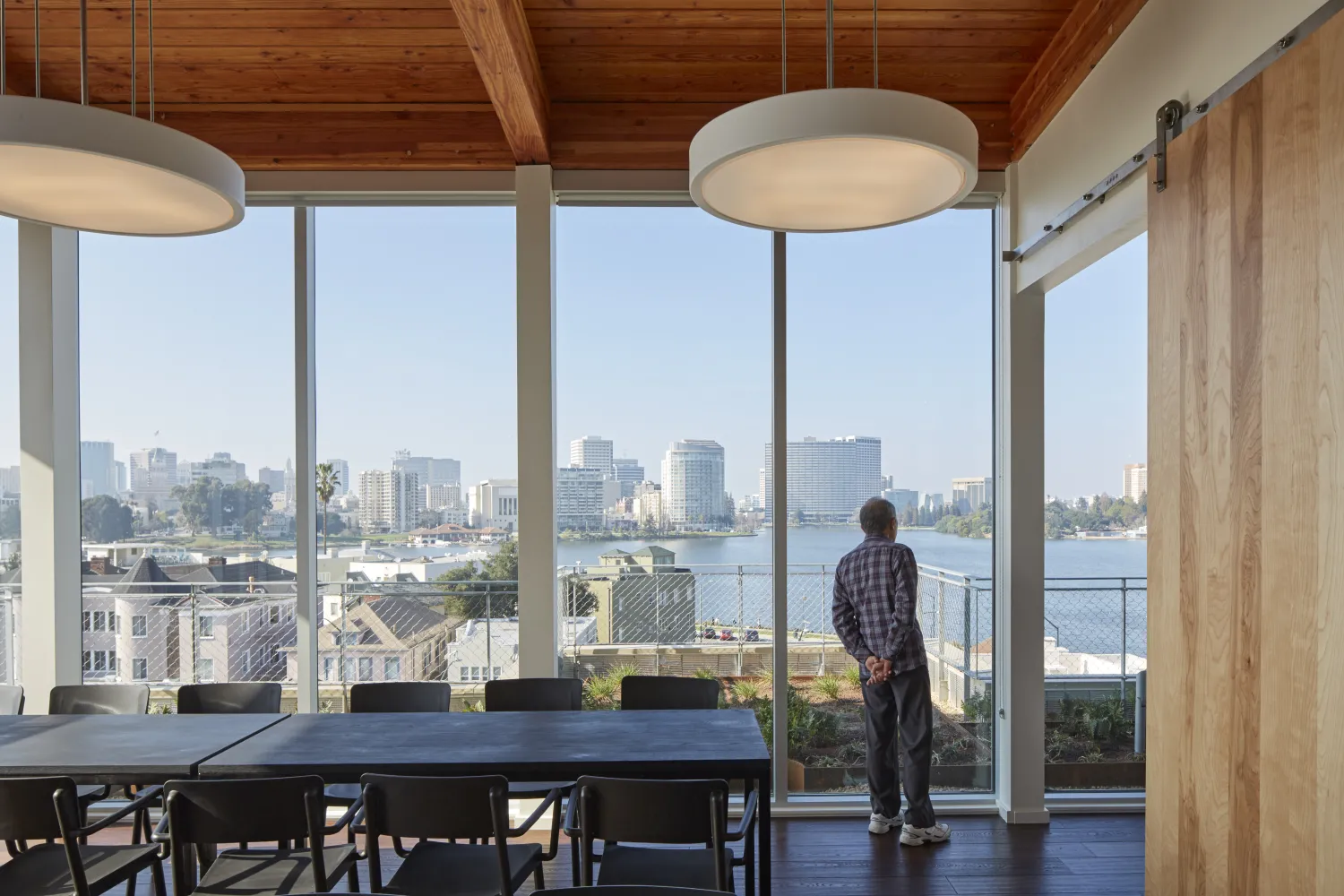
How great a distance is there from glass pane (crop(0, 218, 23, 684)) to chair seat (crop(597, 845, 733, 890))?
373cm

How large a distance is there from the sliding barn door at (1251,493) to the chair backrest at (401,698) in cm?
266

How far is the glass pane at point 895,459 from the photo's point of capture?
4266mm

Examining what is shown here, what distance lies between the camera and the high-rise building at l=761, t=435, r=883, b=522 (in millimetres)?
4289

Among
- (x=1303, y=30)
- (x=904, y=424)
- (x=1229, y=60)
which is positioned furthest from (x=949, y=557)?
(x=1303, y=30)

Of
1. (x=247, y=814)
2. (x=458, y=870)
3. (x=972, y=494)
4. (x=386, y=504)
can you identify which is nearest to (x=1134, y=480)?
(x=972, y=494)

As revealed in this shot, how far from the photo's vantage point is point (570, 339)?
172 inches

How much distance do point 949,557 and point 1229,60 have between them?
102 inches

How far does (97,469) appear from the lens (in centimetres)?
436

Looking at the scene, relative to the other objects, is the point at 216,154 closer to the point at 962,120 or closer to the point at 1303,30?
the point at 962,120

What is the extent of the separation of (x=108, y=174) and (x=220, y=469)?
2294 mm

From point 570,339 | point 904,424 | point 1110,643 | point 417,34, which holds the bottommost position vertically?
point 1110,643

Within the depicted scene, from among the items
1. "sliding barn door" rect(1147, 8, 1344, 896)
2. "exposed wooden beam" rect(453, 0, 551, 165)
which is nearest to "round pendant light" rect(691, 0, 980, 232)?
"sliding barn door" rect(1147, 8, 1344, 896)

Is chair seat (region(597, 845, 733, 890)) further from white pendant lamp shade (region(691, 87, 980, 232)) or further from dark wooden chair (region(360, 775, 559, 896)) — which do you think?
white pendant lamp shade (region(691, 87, 980, 232))

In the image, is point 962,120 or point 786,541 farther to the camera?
point 786,541
